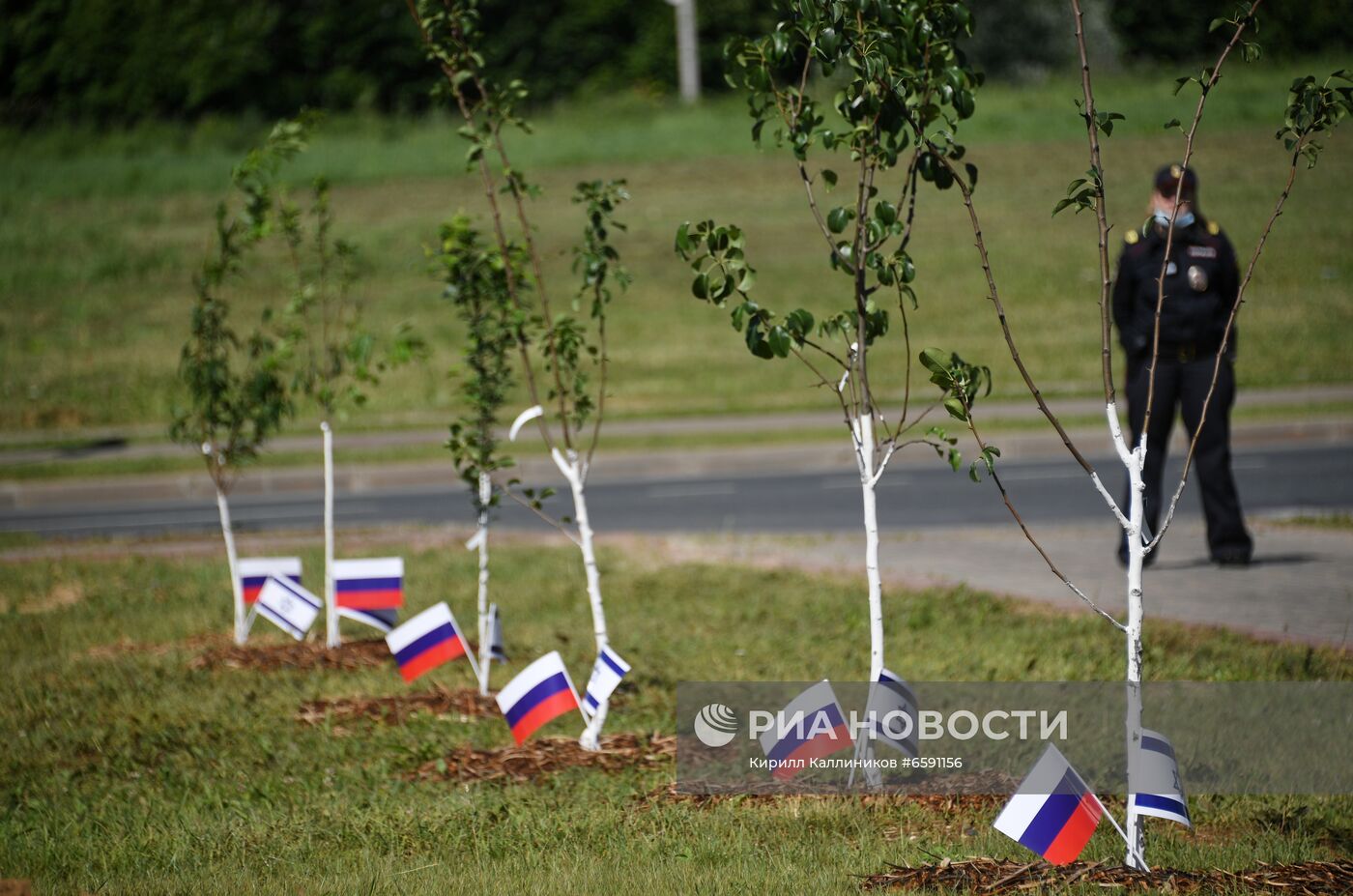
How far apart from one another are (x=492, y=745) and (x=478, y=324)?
1.95 m

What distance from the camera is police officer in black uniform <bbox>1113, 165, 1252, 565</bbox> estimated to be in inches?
326

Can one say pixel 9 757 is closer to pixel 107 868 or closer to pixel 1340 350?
pixel 107 868

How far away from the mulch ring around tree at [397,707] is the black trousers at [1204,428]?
13.2ft

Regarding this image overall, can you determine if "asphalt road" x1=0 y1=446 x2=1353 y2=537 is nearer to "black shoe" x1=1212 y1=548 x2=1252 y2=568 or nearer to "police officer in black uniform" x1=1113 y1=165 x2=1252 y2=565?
"black shoe" x1=1212 y1=548 x2=1252 y2=568

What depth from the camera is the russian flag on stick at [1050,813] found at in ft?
13.4

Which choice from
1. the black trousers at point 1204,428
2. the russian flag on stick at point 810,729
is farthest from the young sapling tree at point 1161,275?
the black trousers at point 1204,428

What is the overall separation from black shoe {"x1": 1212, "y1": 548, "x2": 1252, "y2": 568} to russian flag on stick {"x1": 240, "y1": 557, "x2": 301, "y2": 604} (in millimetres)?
5228

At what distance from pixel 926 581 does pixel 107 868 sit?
5.44m

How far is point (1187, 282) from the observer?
327 inches

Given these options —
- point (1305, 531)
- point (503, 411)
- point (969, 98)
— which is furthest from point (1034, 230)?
point (969, 98)

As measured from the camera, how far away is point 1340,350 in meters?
→ 19.6

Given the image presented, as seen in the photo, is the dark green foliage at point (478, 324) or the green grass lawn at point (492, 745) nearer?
the green grass lawn at point (492, 745)

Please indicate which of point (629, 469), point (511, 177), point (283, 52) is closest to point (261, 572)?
point (511, 177)

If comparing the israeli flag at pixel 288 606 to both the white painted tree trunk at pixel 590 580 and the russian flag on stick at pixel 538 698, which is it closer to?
the white painted tree trunk at pixel 590 580
